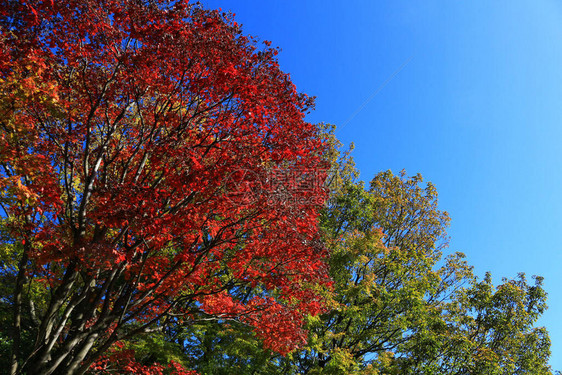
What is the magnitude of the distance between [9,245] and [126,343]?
5.41 metres

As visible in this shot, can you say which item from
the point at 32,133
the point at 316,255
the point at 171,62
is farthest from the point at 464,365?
the point at 32,133

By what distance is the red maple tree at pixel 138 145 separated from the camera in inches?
267

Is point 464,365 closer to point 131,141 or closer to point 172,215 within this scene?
point 172,215

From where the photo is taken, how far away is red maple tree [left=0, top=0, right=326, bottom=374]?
6785 mm

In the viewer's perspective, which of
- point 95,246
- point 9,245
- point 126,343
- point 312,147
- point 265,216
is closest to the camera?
point 95,246

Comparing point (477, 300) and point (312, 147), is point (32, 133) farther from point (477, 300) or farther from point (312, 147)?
point (477, 300)

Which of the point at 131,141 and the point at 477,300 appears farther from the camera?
the point at 477,300

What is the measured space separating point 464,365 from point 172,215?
1199 cm

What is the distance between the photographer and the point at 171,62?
23.5ft

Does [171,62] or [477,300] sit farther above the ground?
[477,300]

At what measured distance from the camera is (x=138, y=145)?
7.71 meters

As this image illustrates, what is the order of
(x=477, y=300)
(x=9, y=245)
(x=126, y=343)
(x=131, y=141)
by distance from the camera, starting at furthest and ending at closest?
(x=477, y=300) → (x=9, y=245) → (x=126, y=343) → (x=131, y=141)

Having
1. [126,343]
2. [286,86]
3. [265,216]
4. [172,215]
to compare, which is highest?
[286,86]

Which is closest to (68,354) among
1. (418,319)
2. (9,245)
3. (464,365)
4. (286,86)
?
(286,86)
